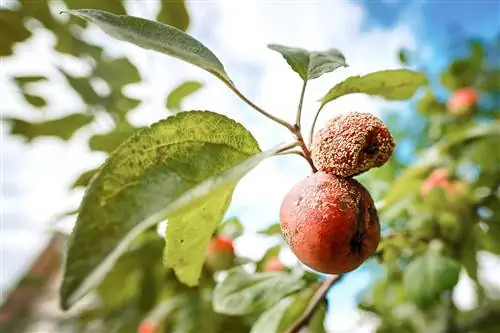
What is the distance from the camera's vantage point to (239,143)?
0.46 metres

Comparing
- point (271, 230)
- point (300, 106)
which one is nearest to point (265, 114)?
point (300, 106)

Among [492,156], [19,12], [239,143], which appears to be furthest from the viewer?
[492,156]

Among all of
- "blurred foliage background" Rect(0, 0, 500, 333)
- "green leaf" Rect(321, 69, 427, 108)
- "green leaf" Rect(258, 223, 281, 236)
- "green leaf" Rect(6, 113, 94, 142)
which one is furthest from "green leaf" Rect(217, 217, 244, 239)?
"green leaf" Rect(321, 69, 427, 108)

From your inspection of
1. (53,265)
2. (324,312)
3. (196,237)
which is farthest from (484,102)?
(53,265)

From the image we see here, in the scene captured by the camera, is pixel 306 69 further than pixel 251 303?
No

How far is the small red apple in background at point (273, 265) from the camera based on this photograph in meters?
0.99

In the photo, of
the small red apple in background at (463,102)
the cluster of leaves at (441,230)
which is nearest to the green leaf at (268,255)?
the cluster of leaves at (441,230)

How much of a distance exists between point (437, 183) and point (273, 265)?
0.37m

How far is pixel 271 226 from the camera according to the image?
3.05 feet

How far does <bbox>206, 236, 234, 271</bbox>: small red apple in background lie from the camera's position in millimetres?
1016

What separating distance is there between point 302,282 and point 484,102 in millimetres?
1074

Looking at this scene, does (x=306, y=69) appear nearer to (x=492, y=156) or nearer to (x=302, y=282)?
(x=302, y=282)

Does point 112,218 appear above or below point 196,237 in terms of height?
above

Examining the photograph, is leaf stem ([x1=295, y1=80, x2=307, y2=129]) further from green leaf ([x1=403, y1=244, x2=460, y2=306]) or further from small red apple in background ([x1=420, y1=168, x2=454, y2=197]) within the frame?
small red apple in background ([x1=420, y1=168, x2=454, y2=197])
